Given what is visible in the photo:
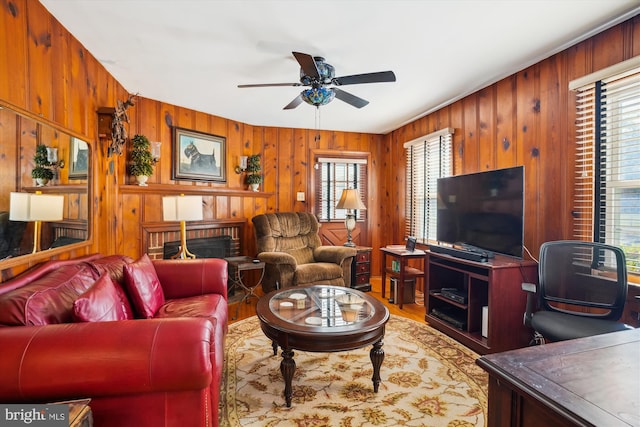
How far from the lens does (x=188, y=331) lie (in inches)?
46.0

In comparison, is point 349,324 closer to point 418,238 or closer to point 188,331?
point 188,331

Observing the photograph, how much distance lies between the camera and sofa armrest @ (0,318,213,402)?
3.39 feet

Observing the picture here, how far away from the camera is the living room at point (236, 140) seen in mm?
1786

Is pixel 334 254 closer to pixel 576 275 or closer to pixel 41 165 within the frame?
pixel 576 275

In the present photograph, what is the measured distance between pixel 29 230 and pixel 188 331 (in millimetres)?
1251

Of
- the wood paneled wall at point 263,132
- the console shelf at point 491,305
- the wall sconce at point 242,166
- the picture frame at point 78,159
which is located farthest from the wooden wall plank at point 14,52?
the console shelf at point 491,305

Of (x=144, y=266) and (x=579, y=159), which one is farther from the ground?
(x=579, y=159)

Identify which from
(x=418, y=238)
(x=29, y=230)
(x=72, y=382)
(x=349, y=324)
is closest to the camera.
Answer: (x=72, y=382)

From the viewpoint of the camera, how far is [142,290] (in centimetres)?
195

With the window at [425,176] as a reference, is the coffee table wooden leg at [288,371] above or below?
below

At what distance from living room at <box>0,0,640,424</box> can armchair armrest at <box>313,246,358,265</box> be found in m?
1.05

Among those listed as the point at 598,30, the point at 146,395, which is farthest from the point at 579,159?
the point at 146,395

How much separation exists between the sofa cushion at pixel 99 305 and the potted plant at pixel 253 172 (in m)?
2.93

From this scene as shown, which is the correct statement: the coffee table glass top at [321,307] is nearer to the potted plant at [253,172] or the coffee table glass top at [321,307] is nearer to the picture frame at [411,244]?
the picture frame at [411,244]
